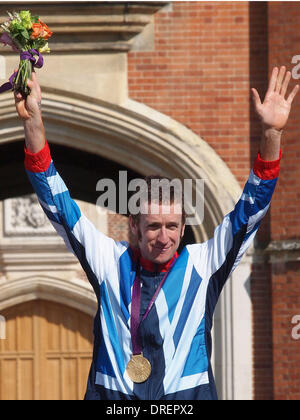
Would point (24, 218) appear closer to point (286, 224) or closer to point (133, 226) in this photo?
point (286, 224)

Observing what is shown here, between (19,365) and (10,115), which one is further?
(19,365)

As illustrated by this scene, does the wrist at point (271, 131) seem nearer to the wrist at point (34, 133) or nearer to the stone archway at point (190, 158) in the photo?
the wrist at point (34, 133)

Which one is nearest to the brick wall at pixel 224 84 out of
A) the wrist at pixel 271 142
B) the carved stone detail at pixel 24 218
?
the wrist at pixel 271 142

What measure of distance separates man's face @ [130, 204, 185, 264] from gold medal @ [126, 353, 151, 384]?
0.31 metres

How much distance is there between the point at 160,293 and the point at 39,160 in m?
0.56

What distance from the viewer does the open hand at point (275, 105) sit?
3494 mm

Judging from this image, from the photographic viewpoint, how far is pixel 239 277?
7.57 metres

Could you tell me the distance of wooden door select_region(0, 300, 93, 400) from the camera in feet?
46.4

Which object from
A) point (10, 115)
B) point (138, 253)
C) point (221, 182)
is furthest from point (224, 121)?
point (138, 253)

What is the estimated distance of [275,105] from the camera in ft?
11.6

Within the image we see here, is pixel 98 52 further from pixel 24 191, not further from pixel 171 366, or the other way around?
pixel 171 366

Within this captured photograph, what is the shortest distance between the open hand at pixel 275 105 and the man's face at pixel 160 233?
0.40m

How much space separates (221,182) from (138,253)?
3.94 meters

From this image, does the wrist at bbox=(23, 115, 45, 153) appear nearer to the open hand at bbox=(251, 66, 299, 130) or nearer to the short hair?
the short hair
